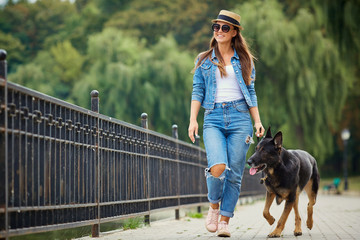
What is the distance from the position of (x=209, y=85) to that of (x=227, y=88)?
187mm

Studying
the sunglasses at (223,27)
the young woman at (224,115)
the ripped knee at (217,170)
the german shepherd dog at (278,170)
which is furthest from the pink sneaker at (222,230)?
the sunglasses at (223,27)

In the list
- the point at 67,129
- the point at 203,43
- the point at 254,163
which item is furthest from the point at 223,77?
the point at 203,43

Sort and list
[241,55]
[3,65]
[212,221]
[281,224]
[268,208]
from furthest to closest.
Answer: [268,208] < [281,224] < [241,55] < [212,221] < [3,65]

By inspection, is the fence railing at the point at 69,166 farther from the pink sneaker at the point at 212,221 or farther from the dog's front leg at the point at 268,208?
the dog's front leg at the point at 268,208

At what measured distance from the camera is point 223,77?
7.03 metres

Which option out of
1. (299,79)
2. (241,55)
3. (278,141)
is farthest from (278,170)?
(299,79)

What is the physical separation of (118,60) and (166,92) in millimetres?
3486

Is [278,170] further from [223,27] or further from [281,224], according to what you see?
[223,27]

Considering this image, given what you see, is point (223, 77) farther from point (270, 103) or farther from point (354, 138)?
point (354, 138)

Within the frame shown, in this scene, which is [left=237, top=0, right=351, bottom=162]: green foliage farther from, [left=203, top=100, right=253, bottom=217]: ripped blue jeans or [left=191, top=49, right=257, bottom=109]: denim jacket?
[left=203, top=100, right=253, bottom=217]: ripped blue jeans

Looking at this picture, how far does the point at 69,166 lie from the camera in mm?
6703

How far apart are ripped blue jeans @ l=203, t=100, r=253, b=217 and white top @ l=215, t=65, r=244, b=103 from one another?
0.05 metres

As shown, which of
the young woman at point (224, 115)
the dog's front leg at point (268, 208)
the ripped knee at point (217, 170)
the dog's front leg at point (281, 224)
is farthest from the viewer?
the dog's front leg at point (268, 208)

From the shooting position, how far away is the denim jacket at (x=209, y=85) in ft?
22.9
